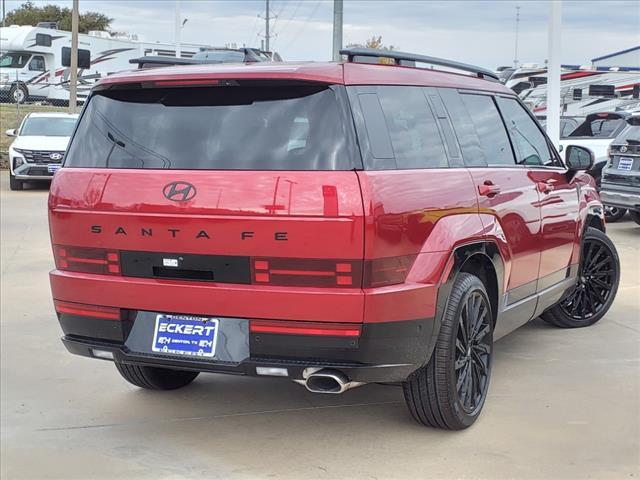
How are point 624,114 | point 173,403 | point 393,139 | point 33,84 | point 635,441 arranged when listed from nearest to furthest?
point 393,139 < point 635,441 < point 173,403 < point 624,114 < point 33,84

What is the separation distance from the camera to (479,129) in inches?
193

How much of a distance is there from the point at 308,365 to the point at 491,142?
195cm

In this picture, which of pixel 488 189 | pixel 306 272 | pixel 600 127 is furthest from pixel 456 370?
pixel 600 127

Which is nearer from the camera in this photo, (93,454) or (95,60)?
(93,454)

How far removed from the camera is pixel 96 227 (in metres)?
4.04

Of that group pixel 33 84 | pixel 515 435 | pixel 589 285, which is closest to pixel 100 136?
pixel 515 435

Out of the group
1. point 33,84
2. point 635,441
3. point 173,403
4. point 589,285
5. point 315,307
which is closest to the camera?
point 315,307

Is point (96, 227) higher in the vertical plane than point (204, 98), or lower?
lower

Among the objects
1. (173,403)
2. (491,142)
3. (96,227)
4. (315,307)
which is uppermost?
(491,142)

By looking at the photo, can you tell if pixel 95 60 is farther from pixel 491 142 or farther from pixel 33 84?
pixel 491 142

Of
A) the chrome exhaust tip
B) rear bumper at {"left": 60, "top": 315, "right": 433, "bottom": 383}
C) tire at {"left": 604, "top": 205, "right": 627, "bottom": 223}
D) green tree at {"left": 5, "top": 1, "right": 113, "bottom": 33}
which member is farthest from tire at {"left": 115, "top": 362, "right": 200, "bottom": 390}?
green tree at {"left": 5, "top": 1, "right": 113, "bottom": 33}

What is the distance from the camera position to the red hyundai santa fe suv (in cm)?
369

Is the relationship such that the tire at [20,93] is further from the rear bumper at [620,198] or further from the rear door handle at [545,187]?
the rear door handle at [545,187]

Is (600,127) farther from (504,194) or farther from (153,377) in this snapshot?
(153,377)
